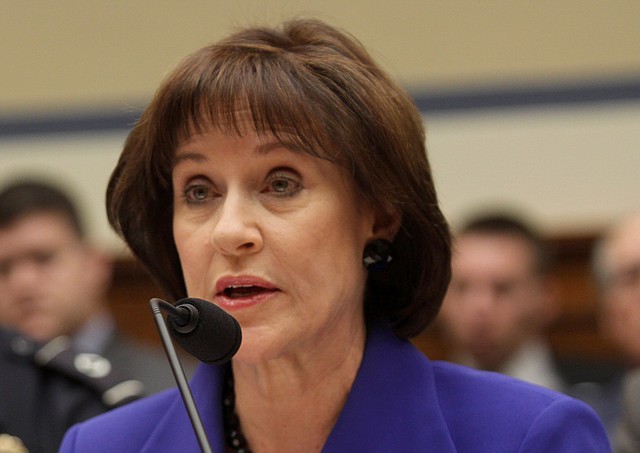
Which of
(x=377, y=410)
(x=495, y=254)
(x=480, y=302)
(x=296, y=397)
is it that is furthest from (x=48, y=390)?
(x=495, y=254)

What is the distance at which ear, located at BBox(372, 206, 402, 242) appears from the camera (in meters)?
2.37

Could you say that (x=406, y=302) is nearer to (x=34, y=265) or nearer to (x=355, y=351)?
(x=355, y=351)

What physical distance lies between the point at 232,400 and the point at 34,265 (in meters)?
2.32

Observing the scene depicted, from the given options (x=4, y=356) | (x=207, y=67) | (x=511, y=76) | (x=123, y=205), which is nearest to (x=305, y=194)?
(x=207, y=67)

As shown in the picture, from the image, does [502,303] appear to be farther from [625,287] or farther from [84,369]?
[84,369]

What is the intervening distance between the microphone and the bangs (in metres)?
0.43

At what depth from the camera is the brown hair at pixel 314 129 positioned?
2.20m

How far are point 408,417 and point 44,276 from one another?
103 inches

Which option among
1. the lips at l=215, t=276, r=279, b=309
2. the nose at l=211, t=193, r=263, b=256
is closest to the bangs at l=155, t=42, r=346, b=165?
the nose at l=211, t=193, r=263, b=256

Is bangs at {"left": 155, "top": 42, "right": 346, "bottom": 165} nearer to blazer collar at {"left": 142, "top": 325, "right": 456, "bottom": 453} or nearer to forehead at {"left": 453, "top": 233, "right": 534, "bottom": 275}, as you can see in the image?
blazer collar at {"left": 142, "top": 325, "right": 456, "bottom": 453}

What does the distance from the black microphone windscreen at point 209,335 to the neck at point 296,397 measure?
0.43 m

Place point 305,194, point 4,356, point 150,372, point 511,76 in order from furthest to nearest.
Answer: point 511,76 < point 150,372 < point 4,356 < point 305,194

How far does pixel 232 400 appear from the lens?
2.49 meters

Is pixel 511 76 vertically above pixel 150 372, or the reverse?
pixel 511 76
